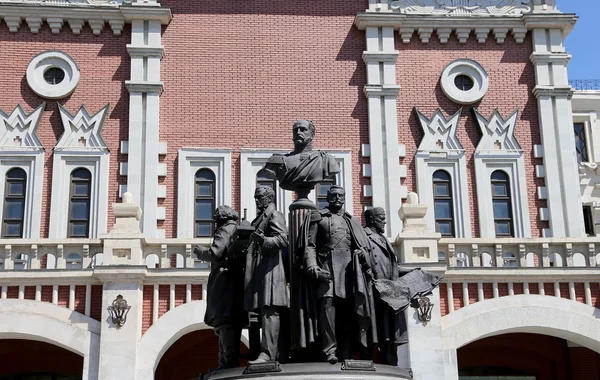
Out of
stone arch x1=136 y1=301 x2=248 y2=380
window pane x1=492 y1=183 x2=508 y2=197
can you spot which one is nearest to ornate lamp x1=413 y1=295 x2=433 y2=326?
stone arch x1=136 y1=301 x2=248 y2=380

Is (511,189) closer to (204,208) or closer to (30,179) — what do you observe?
(204,208)

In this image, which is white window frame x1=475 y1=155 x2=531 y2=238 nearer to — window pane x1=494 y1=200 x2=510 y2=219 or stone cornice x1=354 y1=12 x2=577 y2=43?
window pane x1=494 y1=200 x2=510 y2=219

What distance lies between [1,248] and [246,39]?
9008mm

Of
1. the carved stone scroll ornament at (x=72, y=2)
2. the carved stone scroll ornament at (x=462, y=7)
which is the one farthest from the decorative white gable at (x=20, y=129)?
the carved stone scroll ornament at (x=462, y=7)

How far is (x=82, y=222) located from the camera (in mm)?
23109

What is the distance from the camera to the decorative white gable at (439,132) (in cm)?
2445

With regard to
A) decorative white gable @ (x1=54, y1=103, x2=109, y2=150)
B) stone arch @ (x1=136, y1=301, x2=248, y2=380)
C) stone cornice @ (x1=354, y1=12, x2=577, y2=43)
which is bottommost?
stone arch @ (x1=136, y1=301, x2=248, y2=380)

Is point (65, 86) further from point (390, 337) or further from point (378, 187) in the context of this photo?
point (390, 337)

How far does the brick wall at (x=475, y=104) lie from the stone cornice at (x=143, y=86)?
6347 mm

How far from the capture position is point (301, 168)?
10.7m

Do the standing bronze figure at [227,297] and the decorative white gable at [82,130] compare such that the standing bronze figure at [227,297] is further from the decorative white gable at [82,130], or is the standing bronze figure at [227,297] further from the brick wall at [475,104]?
the brick wall at [475,104]

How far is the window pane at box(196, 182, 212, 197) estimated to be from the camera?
77.8ft

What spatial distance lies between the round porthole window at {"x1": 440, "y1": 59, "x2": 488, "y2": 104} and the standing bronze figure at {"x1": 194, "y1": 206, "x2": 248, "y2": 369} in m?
15.5

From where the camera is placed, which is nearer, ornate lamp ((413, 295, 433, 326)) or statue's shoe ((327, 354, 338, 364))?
statue's shoe ((327, 354, 338, 364))
